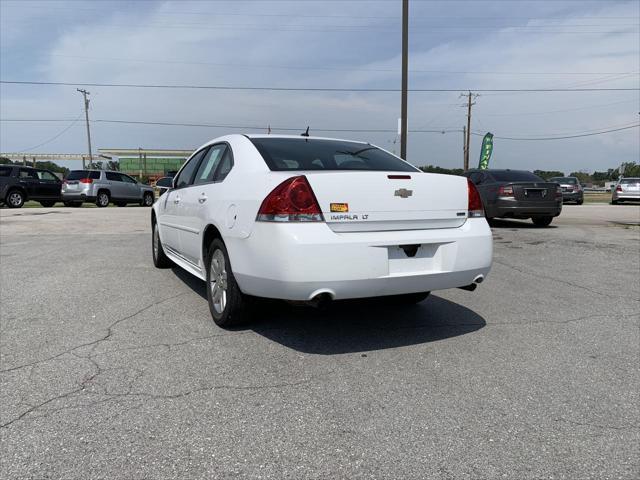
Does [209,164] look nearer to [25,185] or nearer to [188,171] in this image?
[188,171]

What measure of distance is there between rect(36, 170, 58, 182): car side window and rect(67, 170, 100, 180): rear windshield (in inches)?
36.6

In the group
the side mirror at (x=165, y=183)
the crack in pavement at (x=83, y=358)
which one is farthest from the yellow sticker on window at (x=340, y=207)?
the side mirror at (x=165, y=183)

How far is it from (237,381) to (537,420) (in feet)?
5.48

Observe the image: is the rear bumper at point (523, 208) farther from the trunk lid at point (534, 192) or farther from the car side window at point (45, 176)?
the car side window at point (45, 176)

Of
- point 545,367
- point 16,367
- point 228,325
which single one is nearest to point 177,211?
point 228,325

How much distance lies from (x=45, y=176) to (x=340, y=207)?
22.2 metres

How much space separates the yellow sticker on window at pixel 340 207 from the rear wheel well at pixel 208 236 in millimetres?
1179

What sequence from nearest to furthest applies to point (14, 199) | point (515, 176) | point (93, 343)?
point (93, 343) → point (515, 176) → point (14, 199)

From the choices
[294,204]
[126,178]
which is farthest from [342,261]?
[126,178]

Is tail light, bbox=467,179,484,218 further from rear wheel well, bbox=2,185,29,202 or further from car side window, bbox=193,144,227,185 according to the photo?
rear wheel well, bbox=2,185,29,202

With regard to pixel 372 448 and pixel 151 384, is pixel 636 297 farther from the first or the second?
pixel 151 384

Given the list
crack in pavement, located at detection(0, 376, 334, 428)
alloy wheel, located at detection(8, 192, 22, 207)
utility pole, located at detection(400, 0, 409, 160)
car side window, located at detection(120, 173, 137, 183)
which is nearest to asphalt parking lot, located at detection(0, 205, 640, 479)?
crack in pavement, located at detection(0, 376, 334, 428)

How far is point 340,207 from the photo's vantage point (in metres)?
3.23

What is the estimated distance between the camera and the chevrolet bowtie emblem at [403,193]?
11.3ft
